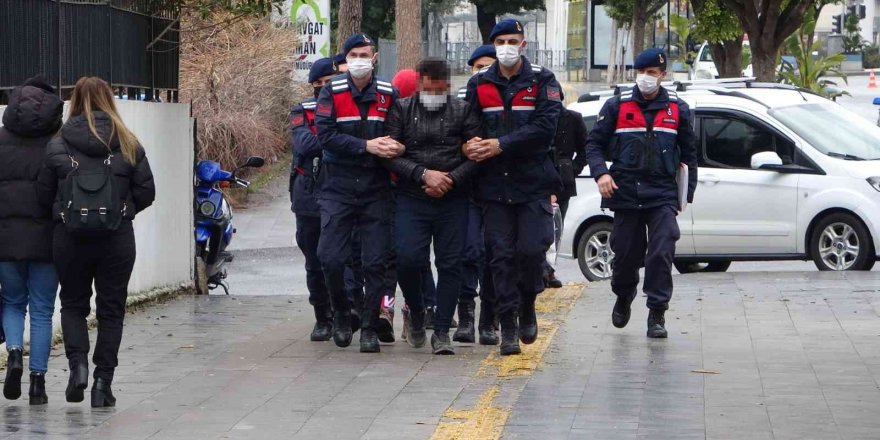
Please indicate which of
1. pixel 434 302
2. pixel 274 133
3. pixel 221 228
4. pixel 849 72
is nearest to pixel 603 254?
pixel 221 228

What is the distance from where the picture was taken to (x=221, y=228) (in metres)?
12.9

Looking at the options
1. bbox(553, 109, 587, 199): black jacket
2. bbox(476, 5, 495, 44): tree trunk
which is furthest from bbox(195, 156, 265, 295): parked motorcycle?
bbox(476, 5, 495, 44): tree trunk

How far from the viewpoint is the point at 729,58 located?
2633cm

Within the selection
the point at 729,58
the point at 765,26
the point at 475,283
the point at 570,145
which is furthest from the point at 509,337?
the point at 729,58

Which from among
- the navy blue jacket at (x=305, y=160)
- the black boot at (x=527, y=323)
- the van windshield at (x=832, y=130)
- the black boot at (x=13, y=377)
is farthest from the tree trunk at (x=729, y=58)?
the black boot at (x=13, y=377)

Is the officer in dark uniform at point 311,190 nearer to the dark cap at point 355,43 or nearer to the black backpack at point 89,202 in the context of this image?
the dark cap at point 355,43

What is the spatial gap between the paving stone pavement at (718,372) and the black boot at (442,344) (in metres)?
0.60

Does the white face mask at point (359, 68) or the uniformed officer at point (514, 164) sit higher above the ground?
the white face mask at point (359, 68)

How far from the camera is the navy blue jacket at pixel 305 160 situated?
9.00m

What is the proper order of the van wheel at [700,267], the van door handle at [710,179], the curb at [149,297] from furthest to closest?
the van wheel at [700,267] → the van door handle at [710,179] → the curb at [149,297]

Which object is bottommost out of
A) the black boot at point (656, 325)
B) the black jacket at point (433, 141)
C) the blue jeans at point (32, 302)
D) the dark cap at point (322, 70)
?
the black boot at point (656, 325)

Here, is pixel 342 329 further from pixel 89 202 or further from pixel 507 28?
pixel 89 202

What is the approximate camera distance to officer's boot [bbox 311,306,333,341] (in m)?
9.41

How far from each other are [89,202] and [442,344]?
254cm
